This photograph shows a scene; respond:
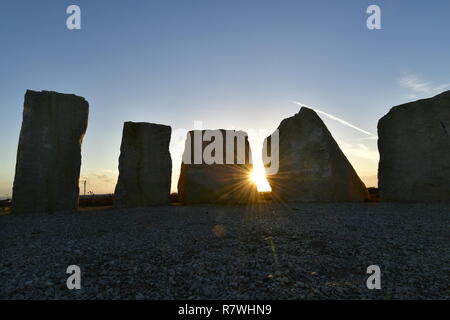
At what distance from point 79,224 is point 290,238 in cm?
524

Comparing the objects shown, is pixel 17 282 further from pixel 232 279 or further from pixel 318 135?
pixel 318 135

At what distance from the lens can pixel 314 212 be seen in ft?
30.0

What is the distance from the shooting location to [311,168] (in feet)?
40.7

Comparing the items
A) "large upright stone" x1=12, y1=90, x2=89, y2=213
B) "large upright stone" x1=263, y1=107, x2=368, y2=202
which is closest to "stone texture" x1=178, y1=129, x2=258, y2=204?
"large upright stone" x1=263, y1=107, x2=368, y2=202

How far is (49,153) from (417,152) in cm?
1309

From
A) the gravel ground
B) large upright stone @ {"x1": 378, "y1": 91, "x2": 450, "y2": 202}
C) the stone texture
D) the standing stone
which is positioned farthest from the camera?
the stone texture

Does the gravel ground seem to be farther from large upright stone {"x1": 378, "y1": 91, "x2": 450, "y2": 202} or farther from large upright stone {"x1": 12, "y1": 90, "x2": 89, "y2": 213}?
large upright stone {"x1": 378, "y1": 91, "x2": 450, "y2": 202}

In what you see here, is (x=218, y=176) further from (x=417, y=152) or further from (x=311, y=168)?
(x=417, y=152)

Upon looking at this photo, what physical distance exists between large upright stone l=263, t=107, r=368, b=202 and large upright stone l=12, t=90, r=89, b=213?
7722 millimetres

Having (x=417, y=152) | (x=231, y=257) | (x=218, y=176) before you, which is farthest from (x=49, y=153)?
(x=417, y=152)

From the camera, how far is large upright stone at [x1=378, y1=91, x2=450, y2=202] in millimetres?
11367
